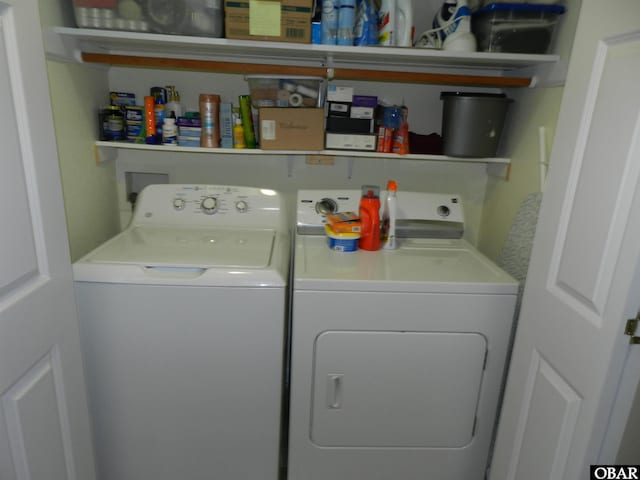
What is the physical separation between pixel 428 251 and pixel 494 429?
2.50 ft

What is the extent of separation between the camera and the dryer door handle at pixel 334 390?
5.07ft

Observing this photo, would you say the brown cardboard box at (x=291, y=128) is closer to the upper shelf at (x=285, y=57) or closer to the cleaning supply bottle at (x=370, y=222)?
the upper shelf at (x=285, y=57)

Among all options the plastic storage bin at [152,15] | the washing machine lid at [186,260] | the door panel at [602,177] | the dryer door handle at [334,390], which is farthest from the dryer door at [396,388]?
the plastic storage bin at [152,15]

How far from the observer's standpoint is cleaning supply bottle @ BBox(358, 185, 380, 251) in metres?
1.73

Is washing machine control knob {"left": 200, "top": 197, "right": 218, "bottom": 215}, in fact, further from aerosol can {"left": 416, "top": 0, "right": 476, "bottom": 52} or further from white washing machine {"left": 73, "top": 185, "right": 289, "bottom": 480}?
aerosol can {"left": 416, "top": 0, "right": 476, "bottom": 52}

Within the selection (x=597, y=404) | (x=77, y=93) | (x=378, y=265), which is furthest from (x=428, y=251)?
(x=77, y=93)

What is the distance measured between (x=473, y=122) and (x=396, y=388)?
114 cm

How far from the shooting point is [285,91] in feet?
6.12

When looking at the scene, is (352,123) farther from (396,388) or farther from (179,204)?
(396,388)

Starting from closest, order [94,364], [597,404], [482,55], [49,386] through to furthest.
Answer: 1. [597,404]
2. [49,386]
3. [94,364]
4. [482,55]

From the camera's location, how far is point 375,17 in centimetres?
170

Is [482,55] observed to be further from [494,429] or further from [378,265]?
[494,429]

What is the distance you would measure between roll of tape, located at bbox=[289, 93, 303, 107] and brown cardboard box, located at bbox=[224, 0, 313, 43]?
27cm

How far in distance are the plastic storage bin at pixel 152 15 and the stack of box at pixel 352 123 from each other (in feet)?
A: 1.91
